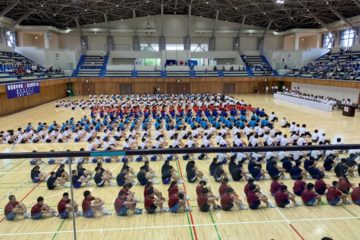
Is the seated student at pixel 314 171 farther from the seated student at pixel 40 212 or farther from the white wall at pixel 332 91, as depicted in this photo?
the white wall at pixel 332 91

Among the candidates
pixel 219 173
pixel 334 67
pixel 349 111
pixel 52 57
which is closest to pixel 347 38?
Result: pixel 334 67

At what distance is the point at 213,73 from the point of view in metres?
48.7

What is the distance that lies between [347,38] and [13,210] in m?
50.8

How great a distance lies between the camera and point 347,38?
44.3m

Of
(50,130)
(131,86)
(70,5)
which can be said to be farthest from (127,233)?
(131,86)

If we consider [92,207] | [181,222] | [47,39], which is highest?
[47,39]

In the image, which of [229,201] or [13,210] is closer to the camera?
[13,210]

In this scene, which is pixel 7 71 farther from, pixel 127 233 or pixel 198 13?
pixel 127 233

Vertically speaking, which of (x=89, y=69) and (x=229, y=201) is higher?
(x=89, y=69)

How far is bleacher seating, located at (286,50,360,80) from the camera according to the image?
34688 mm

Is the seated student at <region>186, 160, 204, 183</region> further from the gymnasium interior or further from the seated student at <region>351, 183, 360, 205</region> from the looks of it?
the seated student at <region>351, 183, 360, 205</region>

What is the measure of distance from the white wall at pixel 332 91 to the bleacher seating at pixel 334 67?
1478 millimetres

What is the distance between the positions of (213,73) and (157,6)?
1454 cm

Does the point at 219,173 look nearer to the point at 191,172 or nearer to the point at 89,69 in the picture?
the point at 191,172
